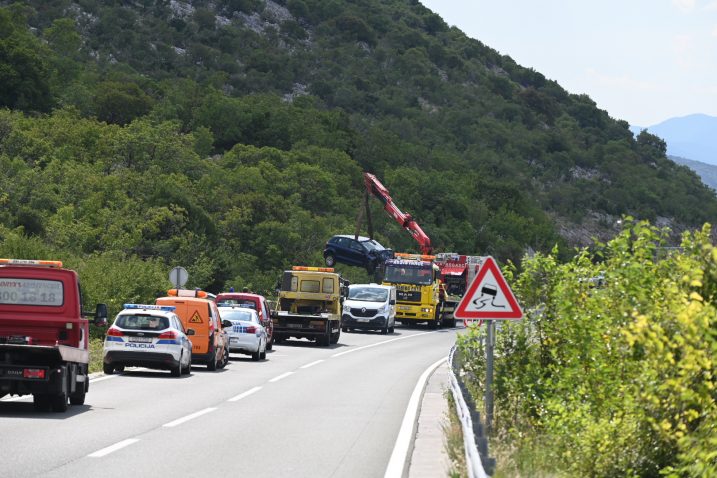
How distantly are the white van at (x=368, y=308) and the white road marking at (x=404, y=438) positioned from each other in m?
28.0

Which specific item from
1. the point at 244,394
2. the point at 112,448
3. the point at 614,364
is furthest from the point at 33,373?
the point at 614,364

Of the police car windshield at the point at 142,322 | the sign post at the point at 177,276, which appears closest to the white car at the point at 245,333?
the police car windshield at the point at 142,322

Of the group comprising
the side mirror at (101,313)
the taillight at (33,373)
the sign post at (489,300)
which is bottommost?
the taillight at (33,373)

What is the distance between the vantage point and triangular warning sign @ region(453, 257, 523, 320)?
16047 mm

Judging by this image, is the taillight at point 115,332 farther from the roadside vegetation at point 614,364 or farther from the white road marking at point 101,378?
the roadside vegetation at point 614,364

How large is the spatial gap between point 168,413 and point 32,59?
9695 cm

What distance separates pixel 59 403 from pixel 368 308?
3683 centimetres

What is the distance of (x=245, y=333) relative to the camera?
112 feet

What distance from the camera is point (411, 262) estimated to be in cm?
6034

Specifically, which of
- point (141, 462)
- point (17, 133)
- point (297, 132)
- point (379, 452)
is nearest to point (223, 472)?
point (141, 462)

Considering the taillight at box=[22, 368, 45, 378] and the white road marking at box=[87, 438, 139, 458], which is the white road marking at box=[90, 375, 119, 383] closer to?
the taillight at box=[22, 368, 45, 378]

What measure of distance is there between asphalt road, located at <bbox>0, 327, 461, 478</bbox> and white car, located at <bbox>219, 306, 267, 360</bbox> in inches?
121

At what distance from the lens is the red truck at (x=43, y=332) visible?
18.2 m

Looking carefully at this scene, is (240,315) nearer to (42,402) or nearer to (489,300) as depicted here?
(42,402)
